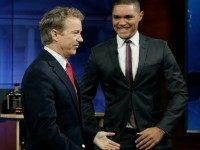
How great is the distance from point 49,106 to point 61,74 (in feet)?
0.65

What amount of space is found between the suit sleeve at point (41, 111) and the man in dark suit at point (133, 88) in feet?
1.60

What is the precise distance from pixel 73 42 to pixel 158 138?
0.73 m

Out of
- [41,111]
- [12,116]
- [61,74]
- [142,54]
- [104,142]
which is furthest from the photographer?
[12,116]

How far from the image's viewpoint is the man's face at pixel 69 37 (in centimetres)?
190

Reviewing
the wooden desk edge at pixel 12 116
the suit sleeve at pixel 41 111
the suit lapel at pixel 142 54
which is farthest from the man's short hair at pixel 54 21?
the wooden desk edge at pixel 12 116

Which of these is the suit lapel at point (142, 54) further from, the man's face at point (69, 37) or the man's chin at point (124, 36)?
the man's face at point (69, 37)

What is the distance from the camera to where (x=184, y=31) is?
3.33m

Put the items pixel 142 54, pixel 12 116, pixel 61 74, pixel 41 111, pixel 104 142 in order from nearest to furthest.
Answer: pixel 41 111 → pixel 61 74 → pixel 104 142 → pixel 142 54 → pixel 12 116

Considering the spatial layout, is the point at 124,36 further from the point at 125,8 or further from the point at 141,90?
the point at 141,90

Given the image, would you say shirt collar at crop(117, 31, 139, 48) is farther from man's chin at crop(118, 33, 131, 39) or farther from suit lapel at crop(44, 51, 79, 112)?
suit lapel at crop(44, 51, 79, 112)

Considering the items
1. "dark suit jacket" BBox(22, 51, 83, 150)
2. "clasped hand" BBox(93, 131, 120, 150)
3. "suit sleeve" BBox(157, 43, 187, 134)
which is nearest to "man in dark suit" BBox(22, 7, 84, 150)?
"dark suit jacket" BBox(22, 51, 83, 150)

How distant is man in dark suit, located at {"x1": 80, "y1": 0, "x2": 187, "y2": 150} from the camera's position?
2230 millimetres

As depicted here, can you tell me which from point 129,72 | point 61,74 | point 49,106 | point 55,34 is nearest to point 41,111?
point 49,106

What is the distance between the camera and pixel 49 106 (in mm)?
1732
